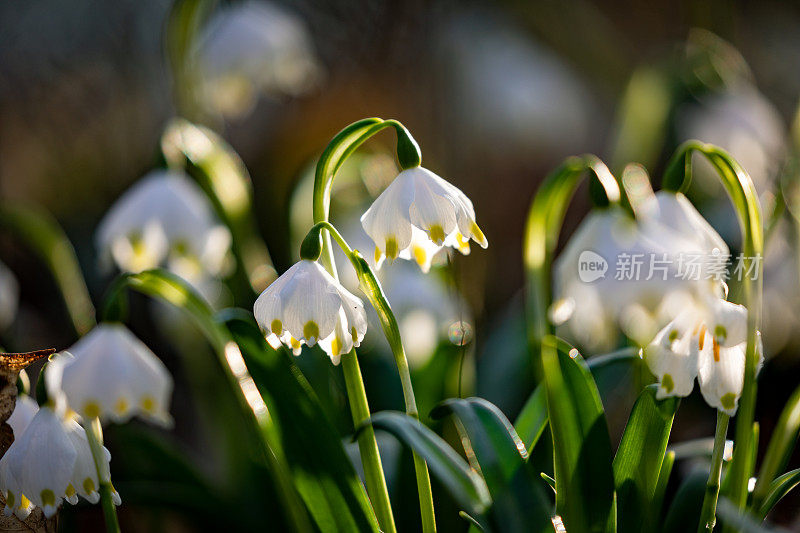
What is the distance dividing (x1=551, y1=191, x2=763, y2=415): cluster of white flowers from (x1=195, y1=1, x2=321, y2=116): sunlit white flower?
86 cm

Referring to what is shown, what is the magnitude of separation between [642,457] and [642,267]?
0.19 metres

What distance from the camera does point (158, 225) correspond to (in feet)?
4.03

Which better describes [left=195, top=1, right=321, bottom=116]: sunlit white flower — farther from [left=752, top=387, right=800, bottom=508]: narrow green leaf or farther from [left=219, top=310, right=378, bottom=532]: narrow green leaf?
[left=752, top=387, right=800, bottom=508]: narrow green leaf

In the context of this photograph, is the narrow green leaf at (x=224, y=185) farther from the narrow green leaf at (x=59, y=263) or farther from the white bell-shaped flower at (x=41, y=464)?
the white bell-shaped flower at (x=41, y=464)

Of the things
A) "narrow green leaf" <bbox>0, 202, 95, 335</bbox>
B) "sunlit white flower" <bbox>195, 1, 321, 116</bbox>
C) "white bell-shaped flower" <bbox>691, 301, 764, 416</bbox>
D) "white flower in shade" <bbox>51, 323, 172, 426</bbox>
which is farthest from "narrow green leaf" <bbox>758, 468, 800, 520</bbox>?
"sunlit white flower" <bbox>195, 1, 321, 116</bbox>

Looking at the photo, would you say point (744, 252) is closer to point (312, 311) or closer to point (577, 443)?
point (577, 443)

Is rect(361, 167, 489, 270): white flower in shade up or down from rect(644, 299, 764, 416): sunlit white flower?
up

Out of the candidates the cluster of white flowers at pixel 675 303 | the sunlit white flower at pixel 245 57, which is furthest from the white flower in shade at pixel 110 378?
the sunlit white flower at pixel 245 57

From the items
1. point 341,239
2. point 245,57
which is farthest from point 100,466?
point 245,57

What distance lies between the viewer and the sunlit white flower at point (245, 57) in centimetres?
152

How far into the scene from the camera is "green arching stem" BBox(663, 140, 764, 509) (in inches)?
29.2

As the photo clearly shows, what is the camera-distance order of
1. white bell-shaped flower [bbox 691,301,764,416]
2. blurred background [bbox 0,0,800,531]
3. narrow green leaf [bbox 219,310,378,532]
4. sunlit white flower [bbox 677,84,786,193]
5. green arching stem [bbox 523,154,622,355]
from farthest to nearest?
sunlit white flower [bbox 677,84,786,193], blurred background [bbox 0,0,800,531], green arching stem [bbox 523,154,622,355], narrow green leaf [bbox 219,310,378,532], white bell-shaped flower [bbox 691,301,764,416]

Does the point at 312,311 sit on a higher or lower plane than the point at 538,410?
higher

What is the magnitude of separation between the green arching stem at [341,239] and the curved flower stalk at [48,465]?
270 mm
